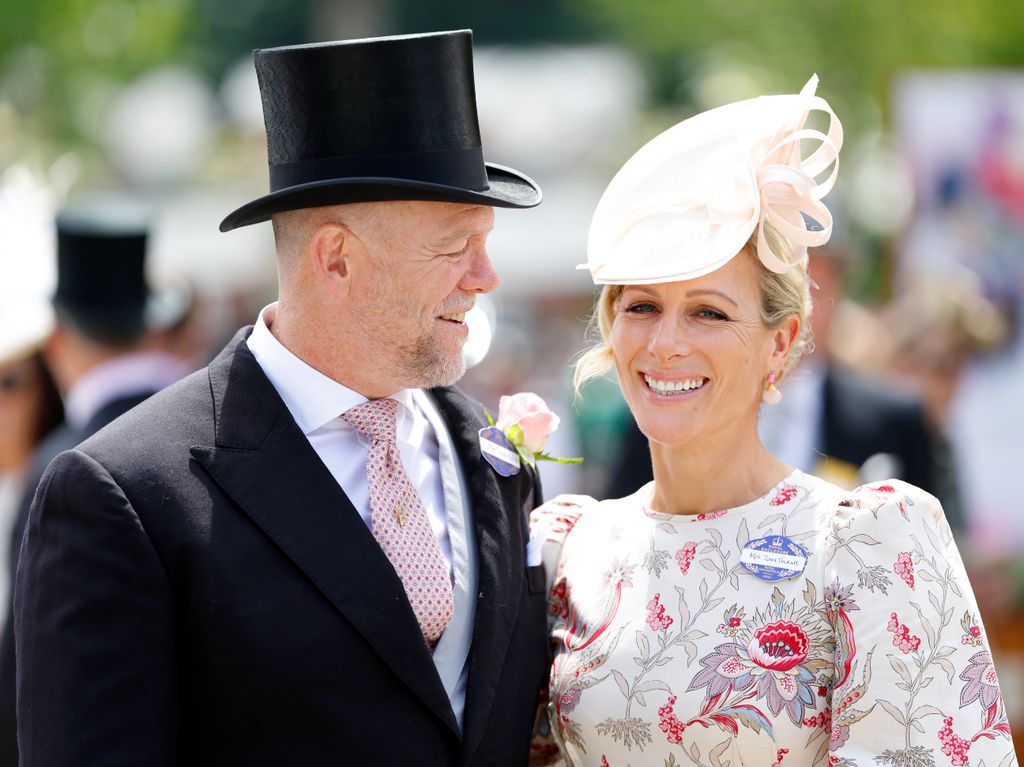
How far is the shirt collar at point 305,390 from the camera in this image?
319cm

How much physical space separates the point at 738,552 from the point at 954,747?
60 centimetres

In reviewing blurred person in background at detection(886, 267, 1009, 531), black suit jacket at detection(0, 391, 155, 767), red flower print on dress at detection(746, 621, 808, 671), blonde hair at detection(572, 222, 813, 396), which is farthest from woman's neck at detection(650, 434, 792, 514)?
blurred person in background at detection(886, 267, 1009, 531)

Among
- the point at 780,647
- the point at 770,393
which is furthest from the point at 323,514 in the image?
the point at 770,393

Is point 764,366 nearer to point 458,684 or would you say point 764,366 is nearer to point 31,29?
point 458,684

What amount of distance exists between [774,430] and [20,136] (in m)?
5.51

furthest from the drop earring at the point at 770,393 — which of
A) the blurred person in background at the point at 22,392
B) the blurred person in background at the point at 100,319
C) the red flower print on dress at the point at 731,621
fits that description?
the blurred person in background at the point at 22,392

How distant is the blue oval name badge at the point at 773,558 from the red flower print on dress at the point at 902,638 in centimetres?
24

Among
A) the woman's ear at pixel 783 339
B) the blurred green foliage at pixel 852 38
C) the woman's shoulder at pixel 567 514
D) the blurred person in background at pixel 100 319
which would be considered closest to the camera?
the woman's ear at pixel 783 339

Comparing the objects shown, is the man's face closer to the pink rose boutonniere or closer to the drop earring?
the pink rose boutonniere

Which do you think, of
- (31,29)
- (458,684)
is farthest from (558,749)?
(31,29)

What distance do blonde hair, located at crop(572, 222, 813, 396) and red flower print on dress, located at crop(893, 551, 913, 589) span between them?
0.60 meters

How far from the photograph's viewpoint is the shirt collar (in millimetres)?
3188

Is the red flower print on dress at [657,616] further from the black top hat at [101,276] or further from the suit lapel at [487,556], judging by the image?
the black top hat at [101,276]

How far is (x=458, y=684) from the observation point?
313 cm
